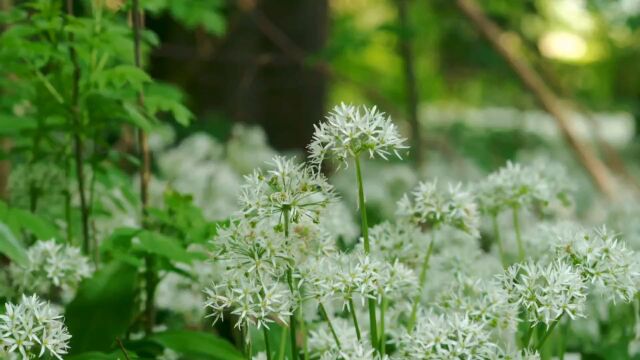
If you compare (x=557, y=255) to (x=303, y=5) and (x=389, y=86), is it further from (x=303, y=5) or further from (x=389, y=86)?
(x=389, y=86)

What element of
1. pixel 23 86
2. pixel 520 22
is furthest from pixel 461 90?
Result: pixel 23 86

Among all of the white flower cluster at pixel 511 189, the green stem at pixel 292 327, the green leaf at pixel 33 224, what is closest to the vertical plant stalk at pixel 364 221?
the green stem at pixel 292 327

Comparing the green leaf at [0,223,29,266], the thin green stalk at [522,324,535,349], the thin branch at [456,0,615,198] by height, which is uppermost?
the thin branch at [456,0,615,198]

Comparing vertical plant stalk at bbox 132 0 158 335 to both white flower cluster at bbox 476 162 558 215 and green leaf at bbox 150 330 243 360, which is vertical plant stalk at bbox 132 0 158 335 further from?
white flower cluster at bbox 476 162 558 215

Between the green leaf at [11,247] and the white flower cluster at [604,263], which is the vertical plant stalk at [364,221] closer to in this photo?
the white flower cluster at [604,263]

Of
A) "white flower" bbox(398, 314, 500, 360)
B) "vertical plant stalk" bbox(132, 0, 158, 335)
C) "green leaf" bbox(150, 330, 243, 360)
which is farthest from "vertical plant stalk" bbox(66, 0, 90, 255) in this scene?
"white flower" bbox(398, 314, 500, 360)

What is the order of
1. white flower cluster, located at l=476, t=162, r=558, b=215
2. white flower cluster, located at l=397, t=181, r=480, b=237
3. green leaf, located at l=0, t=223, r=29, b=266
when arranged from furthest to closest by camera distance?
1. white flower cluster, located at l=476, t=162, r=558, b=215
2. white flower cluster, located at l=397, t=181, r=480, b=237
3. green leaf, located at l=0, t=223, r=29, b=266
